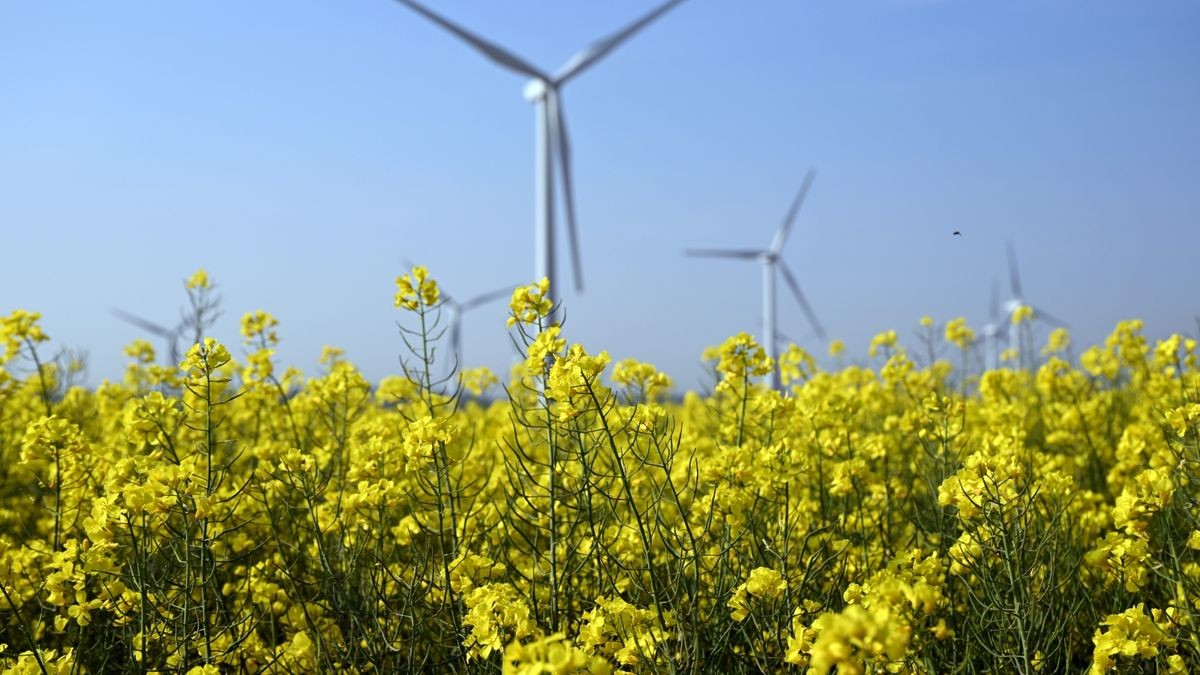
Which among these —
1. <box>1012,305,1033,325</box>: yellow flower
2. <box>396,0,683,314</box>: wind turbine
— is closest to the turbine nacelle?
<box>396,0,683,314</box>: wind turbine

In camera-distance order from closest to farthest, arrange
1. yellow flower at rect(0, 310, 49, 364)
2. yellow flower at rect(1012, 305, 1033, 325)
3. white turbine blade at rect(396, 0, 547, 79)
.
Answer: yellow flower at rect(0, 310, 49, 364) → yellow flower at rect(1012, 305, 1033, 325) → white turbine blade at rect(396, 0, 547, 79)

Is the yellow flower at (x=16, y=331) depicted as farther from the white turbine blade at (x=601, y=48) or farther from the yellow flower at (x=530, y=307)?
the white turbine blade at (x=601, y=48)

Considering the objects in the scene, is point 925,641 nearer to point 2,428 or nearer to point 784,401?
point 784,401

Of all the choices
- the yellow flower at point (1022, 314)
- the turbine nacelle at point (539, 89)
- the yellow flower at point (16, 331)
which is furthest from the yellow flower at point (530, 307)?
the turbine nacelle at point (539, 89)

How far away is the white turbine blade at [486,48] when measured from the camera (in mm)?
14047

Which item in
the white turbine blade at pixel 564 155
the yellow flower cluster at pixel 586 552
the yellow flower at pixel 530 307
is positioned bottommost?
the yellow flower cluster at pixel 586 552

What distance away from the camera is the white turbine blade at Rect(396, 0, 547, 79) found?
1405 cm

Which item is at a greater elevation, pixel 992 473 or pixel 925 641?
pixel 992 473

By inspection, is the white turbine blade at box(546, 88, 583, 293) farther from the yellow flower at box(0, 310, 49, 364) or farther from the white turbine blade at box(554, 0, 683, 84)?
the yellow flower at box(0, 310, 49, 364)

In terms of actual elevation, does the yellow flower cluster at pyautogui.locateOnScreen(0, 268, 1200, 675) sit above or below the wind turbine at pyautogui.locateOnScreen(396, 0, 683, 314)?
below

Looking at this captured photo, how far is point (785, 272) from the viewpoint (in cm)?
2134

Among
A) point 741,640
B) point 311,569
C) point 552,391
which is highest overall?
point 552,391

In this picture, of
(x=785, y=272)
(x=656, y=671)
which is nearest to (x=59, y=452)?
(x=656, y=671)

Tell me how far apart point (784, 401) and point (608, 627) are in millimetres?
2004
